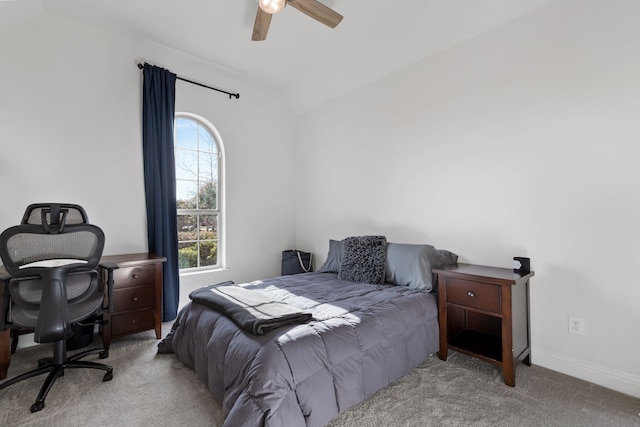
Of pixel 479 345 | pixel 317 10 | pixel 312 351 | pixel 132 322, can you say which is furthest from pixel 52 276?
pixel 479 345

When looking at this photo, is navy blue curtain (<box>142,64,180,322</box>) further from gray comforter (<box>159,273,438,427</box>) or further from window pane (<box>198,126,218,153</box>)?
gray comforter (<box>159,273,438,427</box>)

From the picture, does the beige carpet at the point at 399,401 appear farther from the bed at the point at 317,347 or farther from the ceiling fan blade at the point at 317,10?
the ceiling fan blade at the point at 317,10

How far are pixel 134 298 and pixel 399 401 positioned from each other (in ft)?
7.59

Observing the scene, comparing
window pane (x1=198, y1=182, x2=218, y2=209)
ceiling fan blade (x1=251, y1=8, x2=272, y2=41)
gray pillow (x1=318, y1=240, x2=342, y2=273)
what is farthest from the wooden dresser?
ceiling fan blade (x1=251, y1=8, x2=272, y2=41)

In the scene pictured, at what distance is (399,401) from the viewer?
1.77 meters

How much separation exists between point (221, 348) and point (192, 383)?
1.67 feet

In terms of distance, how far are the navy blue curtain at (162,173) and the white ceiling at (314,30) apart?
50 centimetres

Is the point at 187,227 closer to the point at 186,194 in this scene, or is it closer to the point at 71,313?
the point at 186,194

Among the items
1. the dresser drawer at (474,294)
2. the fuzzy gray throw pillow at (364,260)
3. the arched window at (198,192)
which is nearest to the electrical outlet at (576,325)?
the dresser drawer at (474,294)

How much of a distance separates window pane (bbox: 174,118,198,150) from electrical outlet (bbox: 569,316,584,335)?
3.95 meters

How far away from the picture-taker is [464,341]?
2271mm

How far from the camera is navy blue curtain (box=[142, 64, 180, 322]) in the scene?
10.3ft

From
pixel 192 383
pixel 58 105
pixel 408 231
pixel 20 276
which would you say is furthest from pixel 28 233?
pixel 408 231

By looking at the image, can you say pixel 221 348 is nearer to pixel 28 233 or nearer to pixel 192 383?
pixel 192 383
